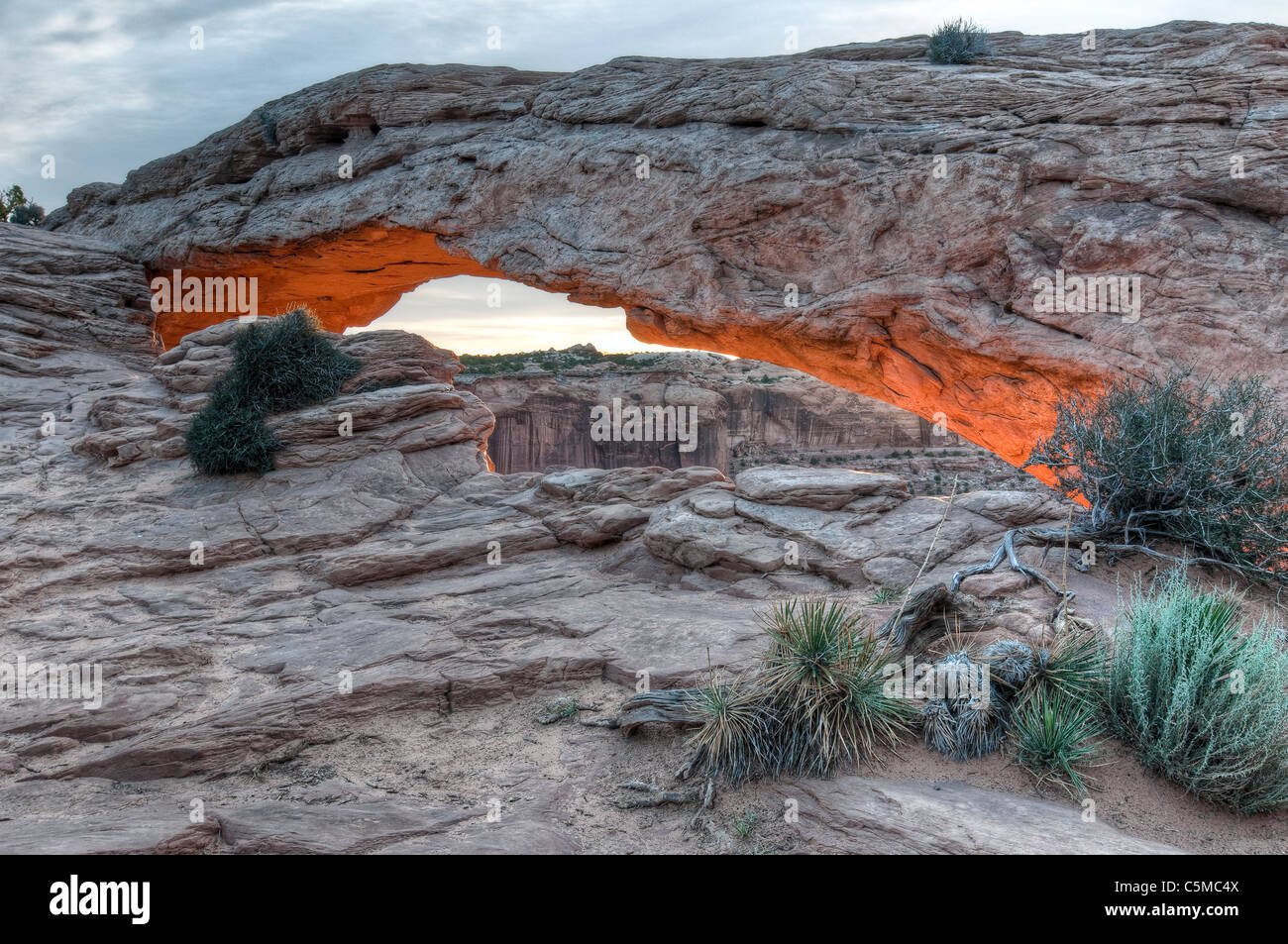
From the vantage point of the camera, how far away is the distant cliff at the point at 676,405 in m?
40.0

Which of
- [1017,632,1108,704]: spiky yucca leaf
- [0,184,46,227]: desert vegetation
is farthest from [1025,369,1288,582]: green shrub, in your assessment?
[0,184,46,227]: desert vegetation

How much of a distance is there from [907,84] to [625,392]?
27.8 m

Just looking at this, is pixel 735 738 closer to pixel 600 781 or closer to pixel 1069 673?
pixel 600 781

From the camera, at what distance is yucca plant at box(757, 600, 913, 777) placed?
5.51 m

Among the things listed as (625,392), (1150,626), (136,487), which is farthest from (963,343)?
(625,392)

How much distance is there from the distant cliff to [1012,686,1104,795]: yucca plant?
3338 cm

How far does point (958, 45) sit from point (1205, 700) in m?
Answer: 12.7

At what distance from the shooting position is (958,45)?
14289 millimetres

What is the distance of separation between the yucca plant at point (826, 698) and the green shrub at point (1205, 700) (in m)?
Result: 1.44

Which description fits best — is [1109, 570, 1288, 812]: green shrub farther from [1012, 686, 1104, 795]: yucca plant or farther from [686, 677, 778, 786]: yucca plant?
[686, 677, 778, 786]: yucca plant

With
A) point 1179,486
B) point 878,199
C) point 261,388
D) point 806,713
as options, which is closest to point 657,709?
point 806,713

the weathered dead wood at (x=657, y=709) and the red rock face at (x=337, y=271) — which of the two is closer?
the weathered dead wood at (x=657, y=709)

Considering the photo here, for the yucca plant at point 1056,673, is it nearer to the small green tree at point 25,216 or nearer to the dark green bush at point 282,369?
the dark green bush at point 282,369

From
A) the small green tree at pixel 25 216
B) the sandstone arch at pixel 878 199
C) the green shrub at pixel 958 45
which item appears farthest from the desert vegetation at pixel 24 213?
the green shrub at pixel 958 45
